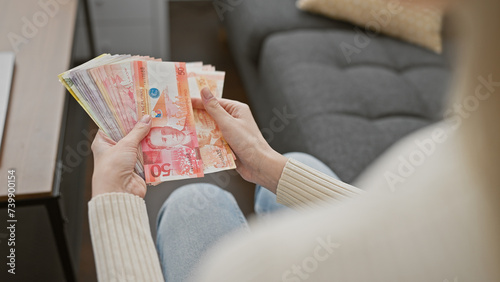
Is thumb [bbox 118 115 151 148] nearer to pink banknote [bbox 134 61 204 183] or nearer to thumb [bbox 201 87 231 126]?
pink banknote [bbox 134 61 204 183]

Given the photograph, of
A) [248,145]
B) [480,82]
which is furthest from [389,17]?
[480,82]

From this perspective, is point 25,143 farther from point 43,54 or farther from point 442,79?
point 442,79

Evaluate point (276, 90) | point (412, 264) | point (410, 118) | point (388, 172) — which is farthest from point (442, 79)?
point (412, 264)

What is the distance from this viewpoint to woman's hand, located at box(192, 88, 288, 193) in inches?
38.7

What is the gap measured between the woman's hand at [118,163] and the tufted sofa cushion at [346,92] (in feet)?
2.20

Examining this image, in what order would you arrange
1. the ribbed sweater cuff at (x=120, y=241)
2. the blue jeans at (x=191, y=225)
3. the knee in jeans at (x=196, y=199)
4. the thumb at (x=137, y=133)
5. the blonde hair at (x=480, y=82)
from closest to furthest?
the blonde hair at (x=480, y=82)
the ribbed sweater cuff at (x=120, y=241)
the thumb at (x=137, y=133)
the blue jeans at (x=191, y=225)
the knee in jeans at (x=196, y=199)

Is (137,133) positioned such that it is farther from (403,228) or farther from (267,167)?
(403,228)

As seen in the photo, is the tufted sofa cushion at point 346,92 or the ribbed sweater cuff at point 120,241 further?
the tufted sofa cushion at point 346,92

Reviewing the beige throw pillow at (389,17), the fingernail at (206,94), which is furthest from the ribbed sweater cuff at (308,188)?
the beige throw pillow at (389,17)

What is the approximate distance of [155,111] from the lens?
980 millimetres

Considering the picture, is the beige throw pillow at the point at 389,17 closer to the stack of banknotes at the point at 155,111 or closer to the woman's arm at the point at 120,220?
the stack of banknotes at the point at 155,111

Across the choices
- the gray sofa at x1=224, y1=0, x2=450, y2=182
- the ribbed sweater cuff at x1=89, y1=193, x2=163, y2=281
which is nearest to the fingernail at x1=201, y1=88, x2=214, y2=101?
the ribbed sweater cuff at x1=89, y1=193, x2=163, y2=281

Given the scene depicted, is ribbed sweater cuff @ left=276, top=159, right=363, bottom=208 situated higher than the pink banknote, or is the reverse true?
the pink banknote

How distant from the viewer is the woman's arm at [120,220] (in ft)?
2.55
